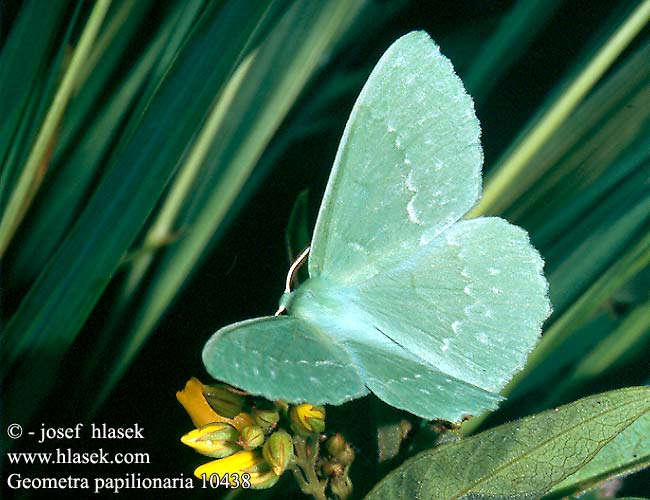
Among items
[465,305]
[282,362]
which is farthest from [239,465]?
[465,305]

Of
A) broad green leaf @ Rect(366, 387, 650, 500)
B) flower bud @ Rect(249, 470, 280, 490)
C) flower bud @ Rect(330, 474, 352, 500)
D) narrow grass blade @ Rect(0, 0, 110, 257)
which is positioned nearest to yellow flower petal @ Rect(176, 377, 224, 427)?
flower bud @ Rect(249, 470, 280, 490)

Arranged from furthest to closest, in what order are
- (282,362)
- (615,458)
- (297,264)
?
(297,264), (615,458), (282,362)

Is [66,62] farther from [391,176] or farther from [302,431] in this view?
[302,431]

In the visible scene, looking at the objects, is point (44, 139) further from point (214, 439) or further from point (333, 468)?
point (333, 468)

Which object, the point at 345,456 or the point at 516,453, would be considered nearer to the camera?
the point at 516,453

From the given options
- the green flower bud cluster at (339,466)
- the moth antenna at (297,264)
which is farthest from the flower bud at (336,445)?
the moth antenna at (297,264)

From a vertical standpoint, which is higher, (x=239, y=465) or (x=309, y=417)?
(x=309, y=417)

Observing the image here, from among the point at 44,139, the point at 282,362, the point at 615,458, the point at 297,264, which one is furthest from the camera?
the point at 44,139

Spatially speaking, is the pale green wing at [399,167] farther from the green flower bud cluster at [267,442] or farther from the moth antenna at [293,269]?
the green flower bud cluster at [267,442]
